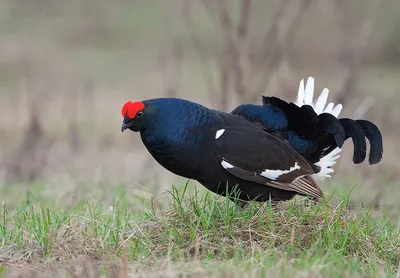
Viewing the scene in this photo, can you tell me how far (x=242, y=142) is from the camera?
15.5 feet

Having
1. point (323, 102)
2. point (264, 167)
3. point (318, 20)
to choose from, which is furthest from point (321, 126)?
point (318, 20)

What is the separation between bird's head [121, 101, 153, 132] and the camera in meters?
4.48

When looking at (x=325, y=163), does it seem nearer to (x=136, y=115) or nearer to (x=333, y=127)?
(x=333, y=127)

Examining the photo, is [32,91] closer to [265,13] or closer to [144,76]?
[144,76]

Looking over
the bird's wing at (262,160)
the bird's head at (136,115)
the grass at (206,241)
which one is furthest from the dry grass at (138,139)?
the bird's head at (136,115)

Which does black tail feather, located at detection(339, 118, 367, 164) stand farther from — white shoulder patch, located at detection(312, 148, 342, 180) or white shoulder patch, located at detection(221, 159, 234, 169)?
white shoulder patch, located at detection(221, 159, 234, 169)

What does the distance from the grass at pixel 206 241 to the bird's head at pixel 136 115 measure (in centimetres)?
54

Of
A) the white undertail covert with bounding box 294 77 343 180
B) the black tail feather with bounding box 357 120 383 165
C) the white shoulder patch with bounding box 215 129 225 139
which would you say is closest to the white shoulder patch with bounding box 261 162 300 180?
the white shoulder patch with bounding box 215 129 225 139

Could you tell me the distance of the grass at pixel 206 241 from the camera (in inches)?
149

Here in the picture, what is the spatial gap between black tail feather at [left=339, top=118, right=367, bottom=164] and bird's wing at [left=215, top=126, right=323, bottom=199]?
33 cm

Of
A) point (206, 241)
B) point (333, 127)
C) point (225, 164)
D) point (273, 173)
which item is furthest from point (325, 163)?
point (206, 241)

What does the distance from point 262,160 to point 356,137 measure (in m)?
0.70

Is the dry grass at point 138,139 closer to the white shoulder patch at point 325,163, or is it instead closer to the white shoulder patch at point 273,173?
the white shoulder patch at point 273,173

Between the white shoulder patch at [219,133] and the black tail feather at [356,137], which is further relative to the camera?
the black tail feather at [356,137]
